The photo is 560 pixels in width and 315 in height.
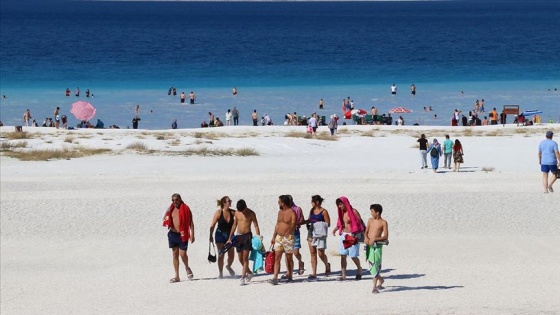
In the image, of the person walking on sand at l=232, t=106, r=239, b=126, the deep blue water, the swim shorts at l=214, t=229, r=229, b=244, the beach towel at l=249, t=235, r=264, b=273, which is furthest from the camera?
the deep blue water

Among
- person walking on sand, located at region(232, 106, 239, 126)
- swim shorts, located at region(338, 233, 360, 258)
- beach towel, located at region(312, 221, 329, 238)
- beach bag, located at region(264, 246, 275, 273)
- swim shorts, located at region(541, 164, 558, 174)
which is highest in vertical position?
person walking on sand, located at region(232, 106, 239, 126)

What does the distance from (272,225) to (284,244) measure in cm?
425

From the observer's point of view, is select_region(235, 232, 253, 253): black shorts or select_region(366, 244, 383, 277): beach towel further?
select_region(235, 232, 253, 253): black shorts

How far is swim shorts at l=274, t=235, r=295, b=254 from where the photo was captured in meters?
13.3

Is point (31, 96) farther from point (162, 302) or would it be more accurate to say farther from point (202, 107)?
point (162, 302)

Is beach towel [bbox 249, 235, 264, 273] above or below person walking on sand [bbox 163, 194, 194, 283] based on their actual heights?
below

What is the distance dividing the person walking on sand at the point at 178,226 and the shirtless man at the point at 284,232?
115 cm

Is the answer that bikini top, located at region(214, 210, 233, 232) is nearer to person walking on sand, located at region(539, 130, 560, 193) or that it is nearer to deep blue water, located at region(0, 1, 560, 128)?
person walking on sand, located at region(539, 130, 560, 193)

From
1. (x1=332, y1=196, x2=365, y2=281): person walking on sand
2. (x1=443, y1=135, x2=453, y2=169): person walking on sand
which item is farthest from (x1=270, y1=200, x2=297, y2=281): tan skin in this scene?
(x1=443, y1=135, x2=453, y2=169): person walking on sand

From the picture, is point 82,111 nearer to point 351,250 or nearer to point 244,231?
point 244,231

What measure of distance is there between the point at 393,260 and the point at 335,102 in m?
36.3

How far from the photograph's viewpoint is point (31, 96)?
180 feet

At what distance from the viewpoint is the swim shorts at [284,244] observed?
43.5 ft

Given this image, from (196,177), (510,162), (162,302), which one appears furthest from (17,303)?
(510,162)
